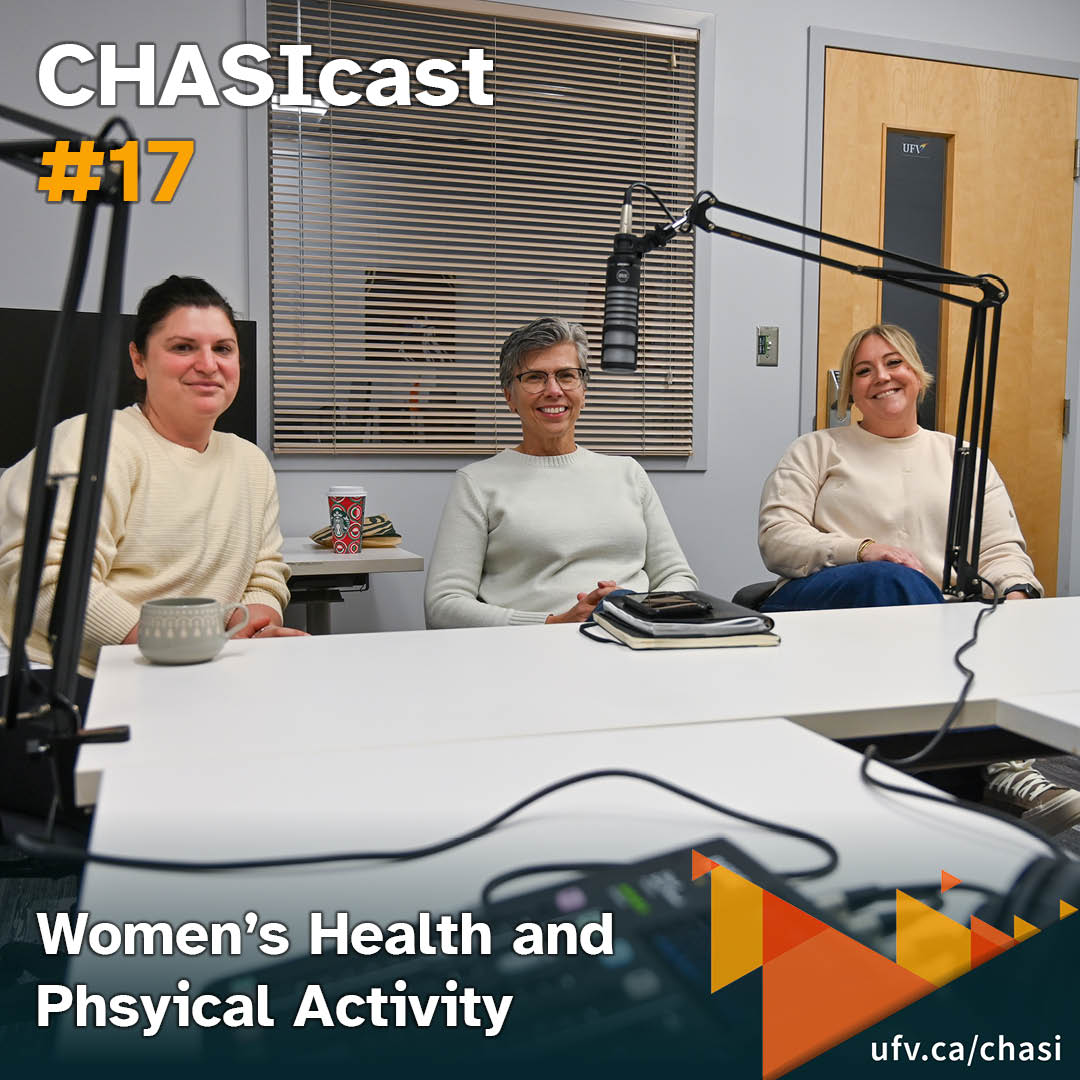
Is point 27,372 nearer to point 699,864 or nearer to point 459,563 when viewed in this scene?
point 459,563

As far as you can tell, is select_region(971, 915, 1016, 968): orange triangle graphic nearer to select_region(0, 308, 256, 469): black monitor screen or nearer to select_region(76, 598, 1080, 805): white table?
select_region(76, 598, 1080, 805): white table

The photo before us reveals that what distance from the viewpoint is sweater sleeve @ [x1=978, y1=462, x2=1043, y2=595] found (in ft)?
8.16

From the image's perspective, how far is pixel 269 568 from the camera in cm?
210

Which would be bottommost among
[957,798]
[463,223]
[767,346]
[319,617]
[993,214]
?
[319,617]

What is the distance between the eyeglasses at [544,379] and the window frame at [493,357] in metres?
0.83

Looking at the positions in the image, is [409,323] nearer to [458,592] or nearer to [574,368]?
[574,368]

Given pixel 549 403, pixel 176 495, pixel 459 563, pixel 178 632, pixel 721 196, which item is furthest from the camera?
pixel 721 196

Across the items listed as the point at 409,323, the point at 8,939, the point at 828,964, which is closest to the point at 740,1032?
the point at 828,964

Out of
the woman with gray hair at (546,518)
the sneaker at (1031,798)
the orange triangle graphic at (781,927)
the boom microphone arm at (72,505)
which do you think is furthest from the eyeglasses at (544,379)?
the orange triangle graphic at (781,927)

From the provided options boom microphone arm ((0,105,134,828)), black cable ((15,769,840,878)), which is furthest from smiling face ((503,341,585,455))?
black cable ((15,769,840,878))

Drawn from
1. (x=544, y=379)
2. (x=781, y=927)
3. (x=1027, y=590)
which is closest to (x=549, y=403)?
(x=544, y=379)

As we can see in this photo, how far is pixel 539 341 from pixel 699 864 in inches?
72.1

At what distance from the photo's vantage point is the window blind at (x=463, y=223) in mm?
3068

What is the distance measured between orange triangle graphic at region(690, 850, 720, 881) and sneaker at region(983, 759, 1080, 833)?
1.38m
